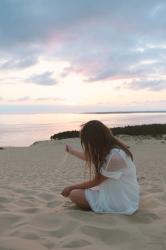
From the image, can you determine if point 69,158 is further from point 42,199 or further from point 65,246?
point 65,246

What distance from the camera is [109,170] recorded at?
4523mm

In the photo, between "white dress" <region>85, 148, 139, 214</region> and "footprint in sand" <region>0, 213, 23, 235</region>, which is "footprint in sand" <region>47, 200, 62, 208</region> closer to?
"white dress" <region>85, 148, 139, 214</region>

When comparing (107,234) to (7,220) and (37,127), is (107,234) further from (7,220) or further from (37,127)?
(37,127)

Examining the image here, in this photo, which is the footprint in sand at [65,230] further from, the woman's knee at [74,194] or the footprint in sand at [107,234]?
the woman's knee at [74,194]

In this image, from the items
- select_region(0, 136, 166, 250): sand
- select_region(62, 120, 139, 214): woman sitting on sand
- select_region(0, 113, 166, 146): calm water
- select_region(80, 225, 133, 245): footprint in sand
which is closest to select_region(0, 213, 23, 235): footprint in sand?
select_region(0, 136, 166, 250): sand

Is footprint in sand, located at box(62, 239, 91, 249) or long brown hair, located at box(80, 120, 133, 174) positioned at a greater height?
long brown hair, located at box(80, 120, 133, 174)

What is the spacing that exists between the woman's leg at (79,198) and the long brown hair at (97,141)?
0.40m

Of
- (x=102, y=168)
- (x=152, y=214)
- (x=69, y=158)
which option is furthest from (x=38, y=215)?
(x=69, y=158)

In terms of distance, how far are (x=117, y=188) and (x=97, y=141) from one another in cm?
57

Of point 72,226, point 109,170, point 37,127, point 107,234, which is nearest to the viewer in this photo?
point 107,234

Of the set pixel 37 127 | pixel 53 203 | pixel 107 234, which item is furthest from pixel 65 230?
pixel 37 127

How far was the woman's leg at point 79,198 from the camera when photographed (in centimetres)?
472

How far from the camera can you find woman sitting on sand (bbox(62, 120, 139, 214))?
4520 millimetres

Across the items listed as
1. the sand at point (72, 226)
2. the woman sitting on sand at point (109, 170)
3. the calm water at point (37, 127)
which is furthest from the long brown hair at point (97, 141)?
the calm water at point (37, 127)
